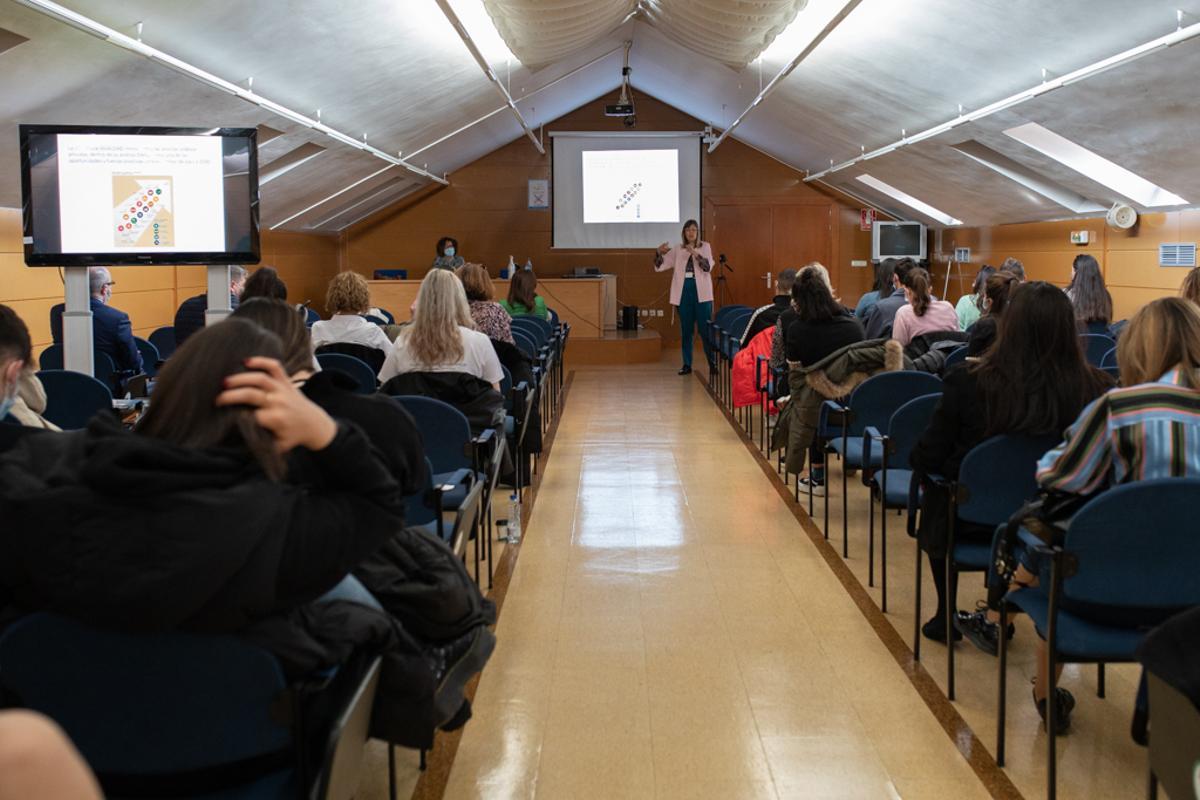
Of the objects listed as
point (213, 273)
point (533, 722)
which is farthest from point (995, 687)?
point (213, 273)

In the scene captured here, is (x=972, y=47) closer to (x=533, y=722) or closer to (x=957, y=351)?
(x=957, y=351)

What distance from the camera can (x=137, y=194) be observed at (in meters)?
5.00

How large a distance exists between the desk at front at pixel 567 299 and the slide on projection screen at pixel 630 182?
6.67ft

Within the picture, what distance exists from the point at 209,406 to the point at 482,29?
312 inches

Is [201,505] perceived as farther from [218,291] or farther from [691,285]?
[691,285]

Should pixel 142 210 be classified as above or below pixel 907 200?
below

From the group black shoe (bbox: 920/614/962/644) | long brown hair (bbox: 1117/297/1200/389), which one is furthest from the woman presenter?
long brown hair (bbox: 1117/297/1200/389)

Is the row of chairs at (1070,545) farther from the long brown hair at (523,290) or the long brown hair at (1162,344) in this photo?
the long brown hair at (523,290)

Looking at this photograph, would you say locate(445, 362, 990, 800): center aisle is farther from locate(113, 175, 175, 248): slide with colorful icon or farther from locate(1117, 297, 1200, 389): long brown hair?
locate(113, 175, 175, 248): slide with colorful icon

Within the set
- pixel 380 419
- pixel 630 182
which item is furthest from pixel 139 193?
pixel 630 182

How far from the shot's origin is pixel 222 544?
5.57ft

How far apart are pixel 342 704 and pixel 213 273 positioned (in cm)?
382

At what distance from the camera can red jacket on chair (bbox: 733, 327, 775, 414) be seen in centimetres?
785

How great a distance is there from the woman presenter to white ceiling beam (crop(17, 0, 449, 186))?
3.74m
